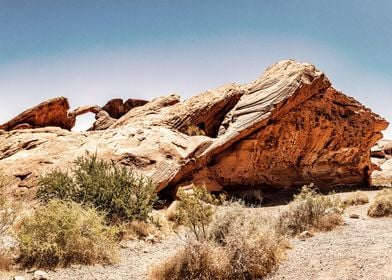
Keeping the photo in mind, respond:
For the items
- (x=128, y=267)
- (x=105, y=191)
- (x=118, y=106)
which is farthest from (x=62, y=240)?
(x=118, y=106)

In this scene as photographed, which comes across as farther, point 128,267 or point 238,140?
point 238,140

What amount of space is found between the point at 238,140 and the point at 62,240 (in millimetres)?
12577

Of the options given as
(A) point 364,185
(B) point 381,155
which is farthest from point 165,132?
(B) point 381,155

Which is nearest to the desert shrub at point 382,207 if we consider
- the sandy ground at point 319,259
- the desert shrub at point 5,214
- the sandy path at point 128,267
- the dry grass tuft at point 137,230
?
the sandy ground at point 319,259

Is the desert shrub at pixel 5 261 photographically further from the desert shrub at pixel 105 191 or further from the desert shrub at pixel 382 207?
the desert shrub at pixel 382 207

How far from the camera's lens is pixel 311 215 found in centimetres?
1273

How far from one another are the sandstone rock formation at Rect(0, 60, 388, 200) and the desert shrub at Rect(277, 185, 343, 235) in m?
6.24

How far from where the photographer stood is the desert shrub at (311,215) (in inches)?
480

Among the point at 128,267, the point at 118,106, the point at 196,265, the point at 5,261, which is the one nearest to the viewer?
the point at 196,265

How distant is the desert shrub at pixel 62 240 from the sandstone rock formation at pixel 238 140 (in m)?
6.48

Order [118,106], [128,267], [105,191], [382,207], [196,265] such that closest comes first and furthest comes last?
[196,265], [128,267], [105,191], [382,207], [118,106]

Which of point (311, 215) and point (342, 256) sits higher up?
point (342, 256)

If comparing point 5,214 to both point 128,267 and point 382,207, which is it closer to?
point 128,267

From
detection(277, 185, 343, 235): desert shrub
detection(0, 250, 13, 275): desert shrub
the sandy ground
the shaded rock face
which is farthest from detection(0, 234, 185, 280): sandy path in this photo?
the shaded rock face
